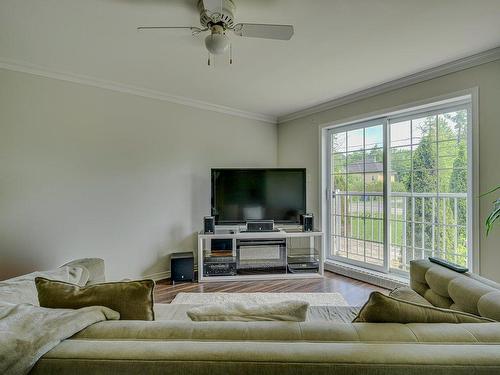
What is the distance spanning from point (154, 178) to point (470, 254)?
12.2ft

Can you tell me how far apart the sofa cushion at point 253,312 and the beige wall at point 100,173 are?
100 inches

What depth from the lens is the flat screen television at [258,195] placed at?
3.74m

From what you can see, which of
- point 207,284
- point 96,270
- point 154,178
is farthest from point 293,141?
point 96,270

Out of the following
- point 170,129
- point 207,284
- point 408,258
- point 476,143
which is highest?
point 170,129

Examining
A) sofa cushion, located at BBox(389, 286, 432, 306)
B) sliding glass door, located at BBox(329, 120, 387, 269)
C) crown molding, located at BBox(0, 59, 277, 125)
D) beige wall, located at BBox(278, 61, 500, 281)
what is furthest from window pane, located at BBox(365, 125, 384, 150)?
sofa cushion, located at BBox(389, 286, 432, 306)

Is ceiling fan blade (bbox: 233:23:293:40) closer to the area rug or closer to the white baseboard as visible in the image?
the area rug

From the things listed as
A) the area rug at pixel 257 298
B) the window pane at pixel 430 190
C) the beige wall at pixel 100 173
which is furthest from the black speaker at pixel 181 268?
the window pane at pixel 430 190

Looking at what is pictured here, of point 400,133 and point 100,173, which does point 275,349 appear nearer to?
point 100,173

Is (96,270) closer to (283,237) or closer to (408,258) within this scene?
(283,237)

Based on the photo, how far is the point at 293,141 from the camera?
4.50 m

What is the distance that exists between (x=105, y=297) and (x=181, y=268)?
2.44 meters

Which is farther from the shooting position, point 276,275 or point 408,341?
point 276,275

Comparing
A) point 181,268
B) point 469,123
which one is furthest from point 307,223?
point 469,123

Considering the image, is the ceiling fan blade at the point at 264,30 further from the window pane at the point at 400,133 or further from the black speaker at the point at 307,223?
the black speaker at the point at 307,223
